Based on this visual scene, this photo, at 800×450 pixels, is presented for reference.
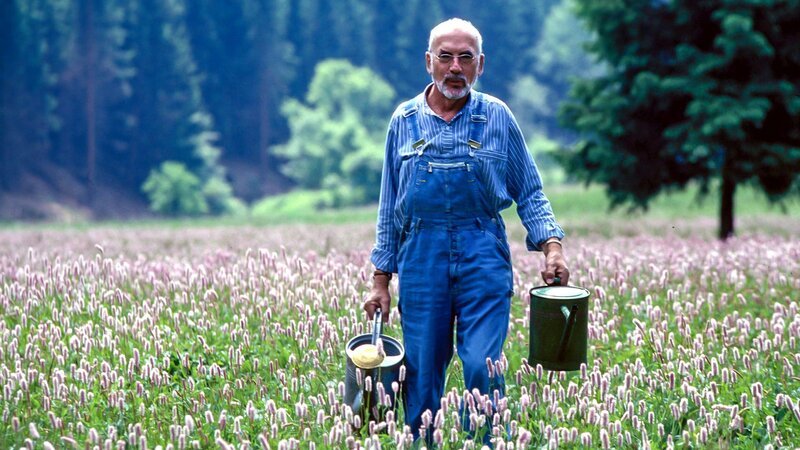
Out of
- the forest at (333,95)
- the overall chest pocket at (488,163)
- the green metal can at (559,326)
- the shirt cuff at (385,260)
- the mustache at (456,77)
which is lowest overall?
the green metal can at (559,326)

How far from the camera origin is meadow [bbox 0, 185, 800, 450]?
163 inches

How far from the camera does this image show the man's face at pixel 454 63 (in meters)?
4.16

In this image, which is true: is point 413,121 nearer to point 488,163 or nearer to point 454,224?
point 488,163

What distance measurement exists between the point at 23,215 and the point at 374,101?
1000 inches

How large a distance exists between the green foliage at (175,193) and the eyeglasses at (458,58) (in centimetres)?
4710

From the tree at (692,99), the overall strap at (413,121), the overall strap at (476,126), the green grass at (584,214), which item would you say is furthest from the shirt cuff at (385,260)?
the green grass at (584,214)

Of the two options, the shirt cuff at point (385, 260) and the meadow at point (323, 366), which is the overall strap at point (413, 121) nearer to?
the shirt cuff at point (385, 260)

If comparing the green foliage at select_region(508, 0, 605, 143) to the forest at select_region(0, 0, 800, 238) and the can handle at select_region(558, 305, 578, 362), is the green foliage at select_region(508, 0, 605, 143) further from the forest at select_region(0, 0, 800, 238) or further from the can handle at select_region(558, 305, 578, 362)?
the can handle at select_region(558, 305, 578, 362)

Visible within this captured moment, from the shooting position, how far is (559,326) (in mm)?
4242

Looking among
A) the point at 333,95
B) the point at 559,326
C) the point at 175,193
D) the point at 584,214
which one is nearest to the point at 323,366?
the point at 559,326

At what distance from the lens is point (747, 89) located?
14281mm

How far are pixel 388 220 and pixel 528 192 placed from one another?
29.8 inches

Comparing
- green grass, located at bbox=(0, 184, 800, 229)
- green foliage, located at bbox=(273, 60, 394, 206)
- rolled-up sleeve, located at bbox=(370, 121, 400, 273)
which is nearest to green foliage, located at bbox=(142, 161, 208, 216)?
green foliage, located at bbox=(273, 60, 394, 206)

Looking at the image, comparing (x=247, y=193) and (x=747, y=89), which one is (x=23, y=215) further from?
(x=747, y=89)
